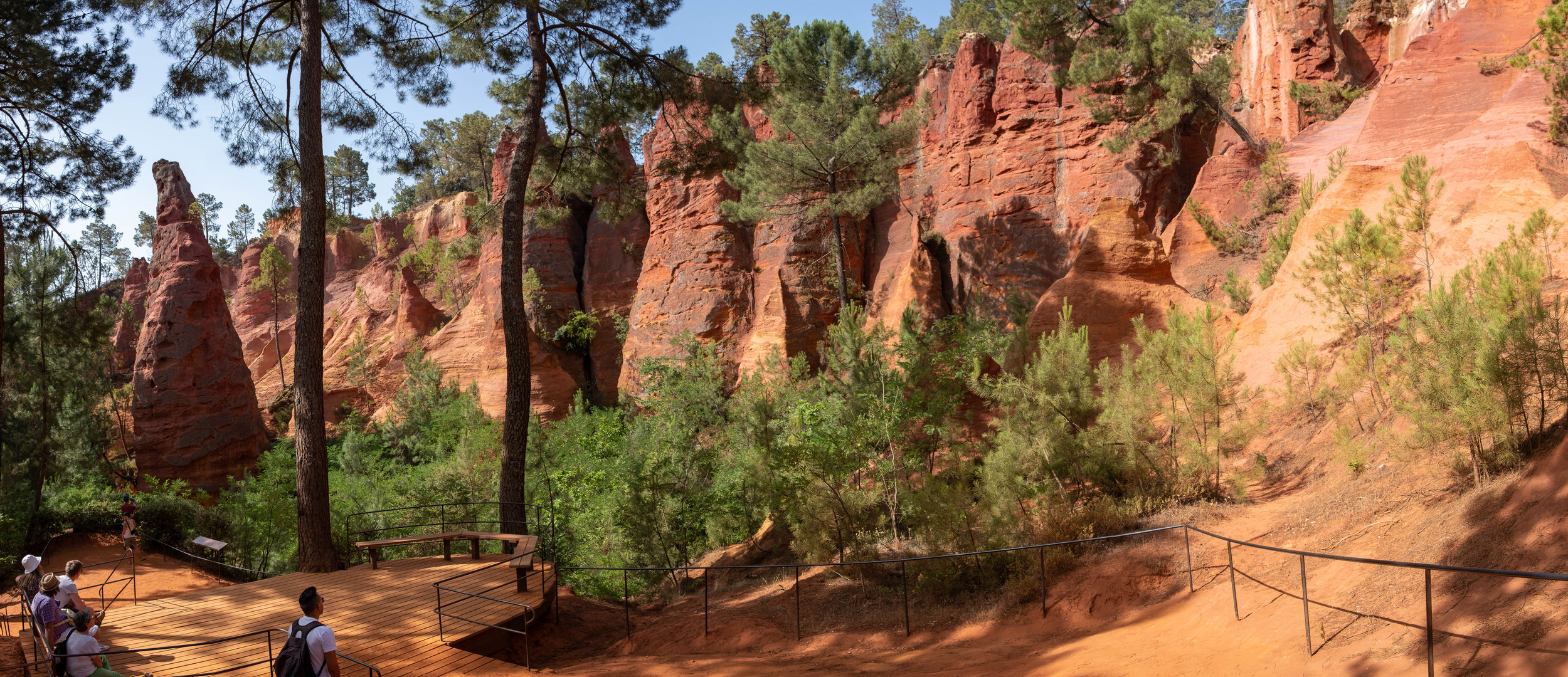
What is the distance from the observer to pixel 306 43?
12.2m

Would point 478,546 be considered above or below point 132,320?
below

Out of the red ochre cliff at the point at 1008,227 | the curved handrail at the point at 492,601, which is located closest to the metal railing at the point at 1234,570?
the curved handrail at the point at 492,601

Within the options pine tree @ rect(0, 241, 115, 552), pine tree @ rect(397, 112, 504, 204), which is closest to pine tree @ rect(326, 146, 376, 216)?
pine tree @ rect(397, 112, 504, 204)

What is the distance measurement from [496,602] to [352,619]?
5.03 feet

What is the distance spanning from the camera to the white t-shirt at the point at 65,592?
288 inches

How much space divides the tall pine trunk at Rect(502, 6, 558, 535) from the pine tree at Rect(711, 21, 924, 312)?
888cm

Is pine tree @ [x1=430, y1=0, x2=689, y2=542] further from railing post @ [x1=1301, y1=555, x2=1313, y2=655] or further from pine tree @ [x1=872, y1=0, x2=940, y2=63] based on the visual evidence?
pine tree @ [x1=872, y1=0, x2=940, y2=63]

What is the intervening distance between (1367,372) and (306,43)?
16287 millimetres

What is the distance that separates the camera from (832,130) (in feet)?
73.6

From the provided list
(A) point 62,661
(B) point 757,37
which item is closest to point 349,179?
(B) point 757,37

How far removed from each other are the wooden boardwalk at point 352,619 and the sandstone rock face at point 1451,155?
12.0 meters

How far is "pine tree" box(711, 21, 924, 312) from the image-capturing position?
72.0 feet

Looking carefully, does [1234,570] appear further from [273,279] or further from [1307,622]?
[273,279]

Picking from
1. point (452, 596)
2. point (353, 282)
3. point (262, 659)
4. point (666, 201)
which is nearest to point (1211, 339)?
point (452, 596)
